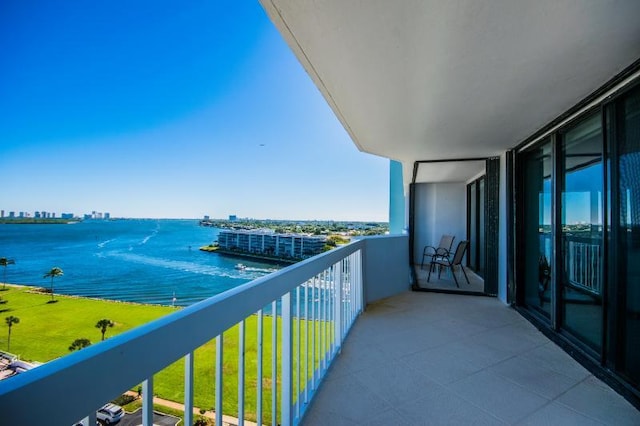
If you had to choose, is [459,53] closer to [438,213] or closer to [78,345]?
[78,345]

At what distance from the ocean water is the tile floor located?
3351mm

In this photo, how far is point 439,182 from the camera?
8.02 meters

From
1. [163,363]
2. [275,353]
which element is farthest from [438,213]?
[163,363]

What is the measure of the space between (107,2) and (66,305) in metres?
6.84

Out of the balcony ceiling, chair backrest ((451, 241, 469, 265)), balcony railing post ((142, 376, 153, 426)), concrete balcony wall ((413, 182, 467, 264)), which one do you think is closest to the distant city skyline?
the balcony ceiling

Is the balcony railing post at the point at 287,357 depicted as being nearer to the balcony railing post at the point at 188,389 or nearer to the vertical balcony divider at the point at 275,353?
the vertical balcony divider at the point at 275,353

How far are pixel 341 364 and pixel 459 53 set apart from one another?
8.06 ft

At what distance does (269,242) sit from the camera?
5.59 m

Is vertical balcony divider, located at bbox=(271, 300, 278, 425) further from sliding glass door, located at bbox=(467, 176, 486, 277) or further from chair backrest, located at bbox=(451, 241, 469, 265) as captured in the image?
sliding glass door, located at bbox=(467, 176, 486, 277)

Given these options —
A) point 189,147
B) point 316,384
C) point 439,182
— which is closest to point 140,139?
point 189,147

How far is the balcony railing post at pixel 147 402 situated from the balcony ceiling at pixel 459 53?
165 centimetres

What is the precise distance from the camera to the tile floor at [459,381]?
6.05 ft

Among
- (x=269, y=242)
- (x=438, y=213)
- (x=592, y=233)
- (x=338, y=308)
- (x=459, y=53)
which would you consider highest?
(x=459, y=53)

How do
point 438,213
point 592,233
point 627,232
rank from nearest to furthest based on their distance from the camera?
point 627,232 < point 592,233 < point 438,213
